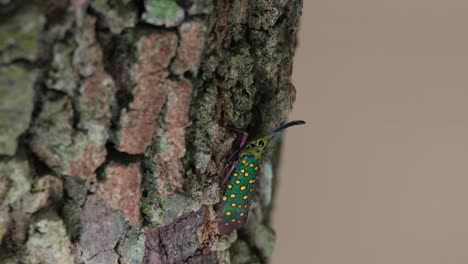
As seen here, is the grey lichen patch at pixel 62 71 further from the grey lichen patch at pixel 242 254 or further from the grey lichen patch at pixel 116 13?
the grey lichen patch at pixel 242 254

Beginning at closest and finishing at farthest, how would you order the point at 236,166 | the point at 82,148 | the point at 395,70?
the point at 82,148 < the point at 236,166 < the point at 395,70

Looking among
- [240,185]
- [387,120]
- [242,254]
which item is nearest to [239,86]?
[240,185]

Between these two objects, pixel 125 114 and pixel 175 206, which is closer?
pixel 125 114

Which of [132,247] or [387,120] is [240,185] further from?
[387,120]

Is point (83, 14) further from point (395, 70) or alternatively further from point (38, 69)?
point (395, 70)

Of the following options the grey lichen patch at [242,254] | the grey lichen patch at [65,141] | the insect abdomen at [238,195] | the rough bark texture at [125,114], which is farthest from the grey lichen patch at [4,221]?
the grey lichen patch at [242,254]

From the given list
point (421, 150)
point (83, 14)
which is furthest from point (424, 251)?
point (83, 14)
